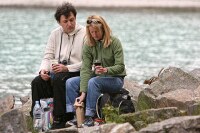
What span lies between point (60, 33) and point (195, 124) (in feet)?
10.2

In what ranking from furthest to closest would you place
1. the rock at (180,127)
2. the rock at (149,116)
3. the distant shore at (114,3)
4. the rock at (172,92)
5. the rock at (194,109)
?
the distant shore at (114,3) → the rock at (172,92) → the rock at (194,109) → the rock at (149,116) → the rock at (180,127)

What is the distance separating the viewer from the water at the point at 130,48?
2027 centimetres

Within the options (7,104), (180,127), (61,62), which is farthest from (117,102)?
(7,104)

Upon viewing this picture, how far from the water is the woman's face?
6.95 metres

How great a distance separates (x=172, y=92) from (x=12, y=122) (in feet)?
7.70

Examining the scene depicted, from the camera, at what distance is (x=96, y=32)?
874 cm

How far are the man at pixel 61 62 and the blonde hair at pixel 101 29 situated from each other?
1.32 feet

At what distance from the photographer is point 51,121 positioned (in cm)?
913

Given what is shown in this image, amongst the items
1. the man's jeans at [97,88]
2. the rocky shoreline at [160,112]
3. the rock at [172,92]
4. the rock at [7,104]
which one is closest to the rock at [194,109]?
the rocky shoreline at [160,112]

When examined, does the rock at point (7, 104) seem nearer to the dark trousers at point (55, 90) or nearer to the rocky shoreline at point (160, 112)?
the rocky shoreline at point (160, 112)

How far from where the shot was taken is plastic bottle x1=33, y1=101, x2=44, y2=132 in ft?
29.5

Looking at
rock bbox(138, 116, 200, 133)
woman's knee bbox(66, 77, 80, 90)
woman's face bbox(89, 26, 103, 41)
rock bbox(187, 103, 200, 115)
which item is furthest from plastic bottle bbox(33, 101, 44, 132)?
rock bbox(138, 116, 200, 133)

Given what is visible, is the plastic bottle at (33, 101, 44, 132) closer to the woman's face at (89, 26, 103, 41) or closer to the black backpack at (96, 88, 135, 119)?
the black backpack at (96, 88, 135, 119)

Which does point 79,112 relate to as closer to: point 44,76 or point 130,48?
point 44,76
